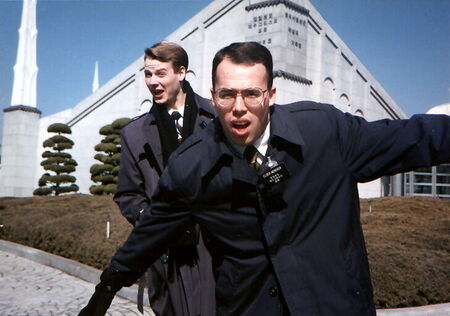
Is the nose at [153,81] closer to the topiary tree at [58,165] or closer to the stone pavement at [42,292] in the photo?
the stone pavement at [42,292]

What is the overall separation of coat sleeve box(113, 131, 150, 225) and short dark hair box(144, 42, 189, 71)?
63 centimetres

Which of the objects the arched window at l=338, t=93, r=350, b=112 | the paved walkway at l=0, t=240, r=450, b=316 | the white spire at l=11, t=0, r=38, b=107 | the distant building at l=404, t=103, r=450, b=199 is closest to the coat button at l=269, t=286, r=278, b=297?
the paved walkway at l=0, t=240, r=450, b=316

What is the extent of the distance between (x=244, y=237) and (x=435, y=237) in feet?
26.1

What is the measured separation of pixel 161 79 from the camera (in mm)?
3547

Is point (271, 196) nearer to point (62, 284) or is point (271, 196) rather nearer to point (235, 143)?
point (235, 143)

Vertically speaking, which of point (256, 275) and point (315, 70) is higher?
point (315, 70)

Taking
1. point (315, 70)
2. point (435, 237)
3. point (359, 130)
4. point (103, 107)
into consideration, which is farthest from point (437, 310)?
point (103, 107)

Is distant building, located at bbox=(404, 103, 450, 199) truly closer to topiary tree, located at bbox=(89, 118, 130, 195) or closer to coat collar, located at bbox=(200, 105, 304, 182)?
topiary tree, located at bbox=(89, 118, 130, 195)

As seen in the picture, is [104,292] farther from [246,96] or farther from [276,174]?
[246,96]

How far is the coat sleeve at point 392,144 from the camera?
2139 millimetres

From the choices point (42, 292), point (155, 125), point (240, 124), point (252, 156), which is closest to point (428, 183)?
point (42, 292)

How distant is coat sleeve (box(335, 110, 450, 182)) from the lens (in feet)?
7.02

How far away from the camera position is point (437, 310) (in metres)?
5.76

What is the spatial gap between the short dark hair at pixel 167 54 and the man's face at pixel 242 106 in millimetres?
1408
